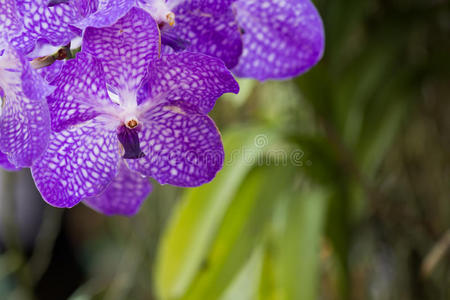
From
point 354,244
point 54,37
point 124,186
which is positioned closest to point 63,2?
point 54,37

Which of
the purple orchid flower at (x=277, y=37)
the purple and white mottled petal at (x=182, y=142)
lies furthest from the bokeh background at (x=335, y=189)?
the purple and white mottled petal at (x=182, y=142)

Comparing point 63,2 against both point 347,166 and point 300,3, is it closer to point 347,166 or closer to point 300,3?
point 300,3

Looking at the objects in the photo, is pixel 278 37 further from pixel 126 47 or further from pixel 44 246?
pixel 44 246

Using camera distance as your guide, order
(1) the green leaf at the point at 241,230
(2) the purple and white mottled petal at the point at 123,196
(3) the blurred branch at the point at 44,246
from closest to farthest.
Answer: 1. (2) the purple and white mottled petal at the point at 123,196
2. (1) the green leaf at the point at 241,230
3. (3) the blurred branch at the point at 44,246

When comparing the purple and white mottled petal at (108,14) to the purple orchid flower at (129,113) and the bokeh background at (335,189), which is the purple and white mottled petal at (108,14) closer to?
the purple orchid flower at (129,113)

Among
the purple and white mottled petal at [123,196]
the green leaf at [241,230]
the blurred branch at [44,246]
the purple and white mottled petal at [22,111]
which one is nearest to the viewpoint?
the purple and white mottled petal at [22,111]

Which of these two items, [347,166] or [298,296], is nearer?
[298,296]

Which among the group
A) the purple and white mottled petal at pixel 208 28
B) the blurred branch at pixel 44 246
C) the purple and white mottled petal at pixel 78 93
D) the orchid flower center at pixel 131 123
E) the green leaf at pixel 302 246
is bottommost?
the blurred branch at pixel 44 246
